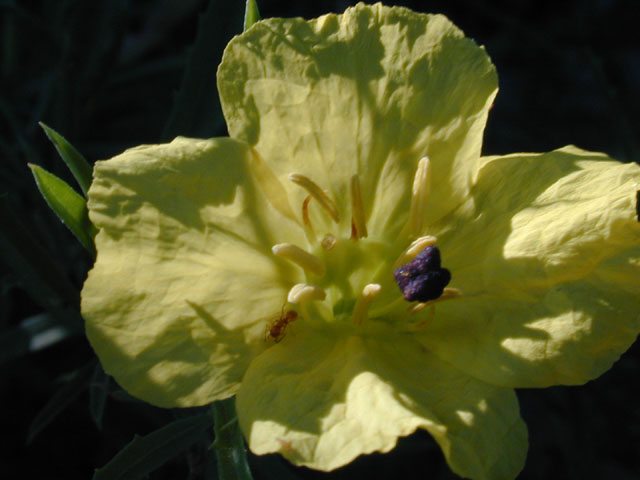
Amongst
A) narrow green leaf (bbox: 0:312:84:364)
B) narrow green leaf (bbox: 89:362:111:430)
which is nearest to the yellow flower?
narrow green leaf (bbox: 89:362:111:430)

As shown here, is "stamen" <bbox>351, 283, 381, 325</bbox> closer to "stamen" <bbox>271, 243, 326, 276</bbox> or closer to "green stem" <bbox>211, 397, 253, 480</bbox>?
"stamen" <bbox>271, 243, 326, 276</bbox>

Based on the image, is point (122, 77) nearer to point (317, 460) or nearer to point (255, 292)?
point (255, 292)

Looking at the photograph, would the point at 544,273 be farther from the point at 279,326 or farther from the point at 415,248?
the point at 279,326

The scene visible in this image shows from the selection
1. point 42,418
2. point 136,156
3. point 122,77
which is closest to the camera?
point 136,156

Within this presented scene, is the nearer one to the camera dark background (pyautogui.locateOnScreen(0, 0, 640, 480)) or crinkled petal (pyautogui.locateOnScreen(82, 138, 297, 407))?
crinkled petal (pyautogui.locateOnScreen(82, 138, 297, 407))

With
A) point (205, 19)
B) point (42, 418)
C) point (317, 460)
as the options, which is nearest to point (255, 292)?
point (317, 460)

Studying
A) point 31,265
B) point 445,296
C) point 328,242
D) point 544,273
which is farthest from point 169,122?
point 544,273

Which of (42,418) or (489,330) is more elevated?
(489,330)
